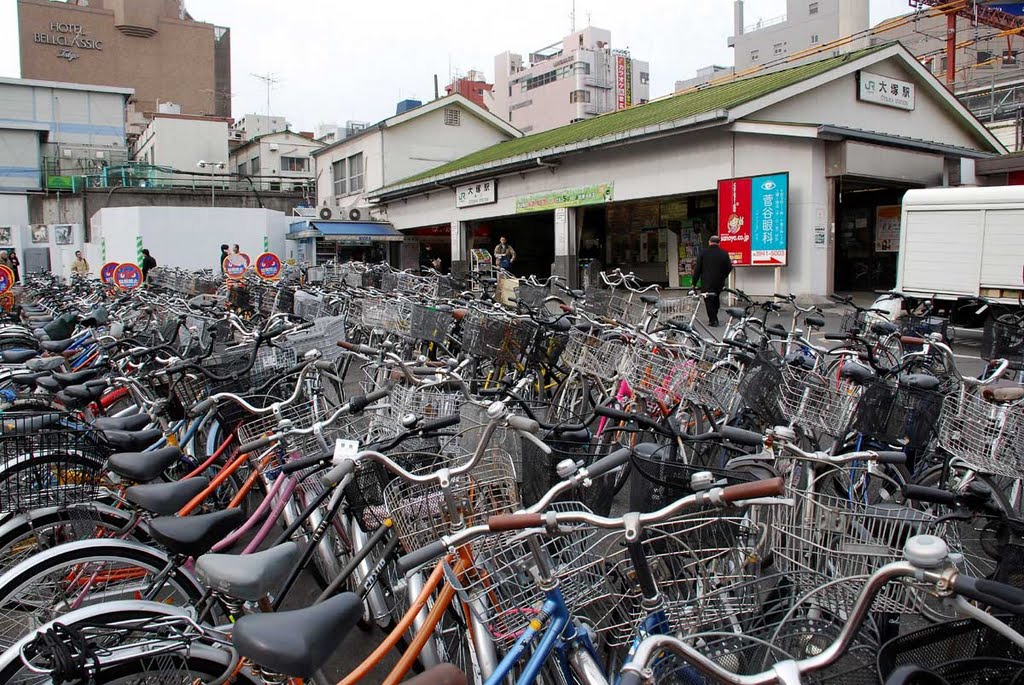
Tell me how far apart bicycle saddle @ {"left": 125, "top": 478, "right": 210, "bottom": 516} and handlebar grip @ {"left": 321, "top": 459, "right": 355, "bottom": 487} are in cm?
54

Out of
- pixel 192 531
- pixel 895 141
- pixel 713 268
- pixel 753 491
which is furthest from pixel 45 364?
pixel 895 141

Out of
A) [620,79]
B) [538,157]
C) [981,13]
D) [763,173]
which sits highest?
[620,79]

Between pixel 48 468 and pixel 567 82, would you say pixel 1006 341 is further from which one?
pixel 567 82

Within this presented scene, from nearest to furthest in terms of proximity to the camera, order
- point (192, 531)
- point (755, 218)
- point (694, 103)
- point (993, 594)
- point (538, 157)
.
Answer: point (993, 594), point (192, 531), point (755, 218), point (694, 103), point (538, 157)

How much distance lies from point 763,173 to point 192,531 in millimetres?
14480

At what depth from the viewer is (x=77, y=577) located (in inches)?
103

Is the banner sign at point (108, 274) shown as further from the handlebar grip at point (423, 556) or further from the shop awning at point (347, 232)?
the handlebar grip at point (423, 556)

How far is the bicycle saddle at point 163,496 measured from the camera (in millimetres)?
2459

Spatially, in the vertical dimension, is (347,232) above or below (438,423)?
above

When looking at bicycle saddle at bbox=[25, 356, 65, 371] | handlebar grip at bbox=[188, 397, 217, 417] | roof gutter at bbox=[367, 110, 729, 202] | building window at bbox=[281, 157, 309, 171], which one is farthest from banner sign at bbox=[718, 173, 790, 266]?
building window at bbox=[281, 157, 309, 171]

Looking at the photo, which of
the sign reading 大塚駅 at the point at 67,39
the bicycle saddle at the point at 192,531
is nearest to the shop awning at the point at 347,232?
the bicycle saddle at the point at 192,531

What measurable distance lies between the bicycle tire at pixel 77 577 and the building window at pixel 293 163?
42.9 meters

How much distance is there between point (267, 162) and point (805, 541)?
4451 centimetres

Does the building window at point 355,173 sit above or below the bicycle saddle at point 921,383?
above
